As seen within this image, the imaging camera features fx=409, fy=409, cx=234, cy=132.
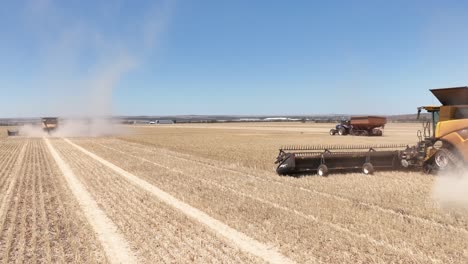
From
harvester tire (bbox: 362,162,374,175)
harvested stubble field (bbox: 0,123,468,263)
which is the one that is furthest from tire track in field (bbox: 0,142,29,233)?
harvester tire (bbox: 362,162,374,175)

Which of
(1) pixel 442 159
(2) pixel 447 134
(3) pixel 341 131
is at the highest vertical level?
(2) pixel 447 134

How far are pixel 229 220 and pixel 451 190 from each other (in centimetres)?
631

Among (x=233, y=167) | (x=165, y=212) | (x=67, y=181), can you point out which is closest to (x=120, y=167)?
(x=67, y=181)

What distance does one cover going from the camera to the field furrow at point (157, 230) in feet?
20.2

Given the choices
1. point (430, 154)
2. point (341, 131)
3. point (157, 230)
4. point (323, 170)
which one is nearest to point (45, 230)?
point (157, 230)

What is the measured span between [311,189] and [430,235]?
4535 millimetres

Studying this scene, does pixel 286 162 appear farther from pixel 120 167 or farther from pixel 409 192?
pixel 120 167

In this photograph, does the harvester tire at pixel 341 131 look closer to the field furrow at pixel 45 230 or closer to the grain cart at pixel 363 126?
the grain cart at pixel 363 126

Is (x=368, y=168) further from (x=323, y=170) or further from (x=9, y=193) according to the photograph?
(x=9, y=193)

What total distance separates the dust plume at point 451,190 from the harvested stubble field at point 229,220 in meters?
0.31

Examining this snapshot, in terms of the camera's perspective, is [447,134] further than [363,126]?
No

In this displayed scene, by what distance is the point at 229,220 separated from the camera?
8.12 metres

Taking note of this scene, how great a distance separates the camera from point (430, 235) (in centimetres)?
682

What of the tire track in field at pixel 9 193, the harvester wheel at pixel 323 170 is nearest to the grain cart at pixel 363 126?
the harvester wheel at pixel 323 170
